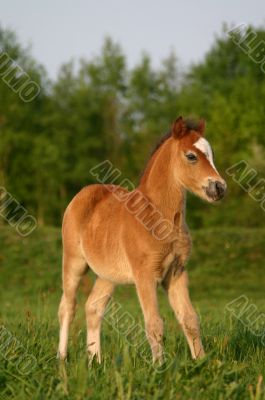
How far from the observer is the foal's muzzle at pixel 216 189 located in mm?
6821

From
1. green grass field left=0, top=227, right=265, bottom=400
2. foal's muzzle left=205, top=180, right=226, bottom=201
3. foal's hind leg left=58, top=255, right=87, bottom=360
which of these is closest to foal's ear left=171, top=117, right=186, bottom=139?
foal's muzzle left=205, top=180, right=226, bottom=201

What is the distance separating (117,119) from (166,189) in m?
51.4

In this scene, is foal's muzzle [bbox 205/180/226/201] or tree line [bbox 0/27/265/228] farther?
tree line [bbox 0/27/265/228]

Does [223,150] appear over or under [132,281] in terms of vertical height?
under

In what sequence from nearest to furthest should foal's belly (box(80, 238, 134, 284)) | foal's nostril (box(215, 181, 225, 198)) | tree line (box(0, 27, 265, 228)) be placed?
foal's nostril (box(215, 181, 225, 198)), foal's belly (box(80, 238, 134, 284)), tree line (box(0, 27, 265, 228))

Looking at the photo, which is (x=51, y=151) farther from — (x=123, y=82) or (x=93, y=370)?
(x=93, y=370)

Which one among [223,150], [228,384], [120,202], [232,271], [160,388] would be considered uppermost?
[120,202]

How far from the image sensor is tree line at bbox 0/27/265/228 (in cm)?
4816

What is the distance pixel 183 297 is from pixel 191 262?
638 inches

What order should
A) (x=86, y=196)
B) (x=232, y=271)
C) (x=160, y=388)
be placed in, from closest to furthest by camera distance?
(x=160, y=388)
(x=86, y=196)
(x=232, y=271)

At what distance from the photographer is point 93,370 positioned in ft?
19.6

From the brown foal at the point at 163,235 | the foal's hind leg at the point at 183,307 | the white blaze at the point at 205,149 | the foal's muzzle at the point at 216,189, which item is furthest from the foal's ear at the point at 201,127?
the foal's hind leg at the point at 183,307

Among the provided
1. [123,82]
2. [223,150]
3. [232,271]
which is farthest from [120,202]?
[123,82]

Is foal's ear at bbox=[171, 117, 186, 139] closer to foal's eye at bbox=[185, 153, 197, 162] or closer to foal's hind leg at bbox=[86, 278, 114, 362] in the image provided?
foal's eye at bbox=[185, 153, 197, 162]
